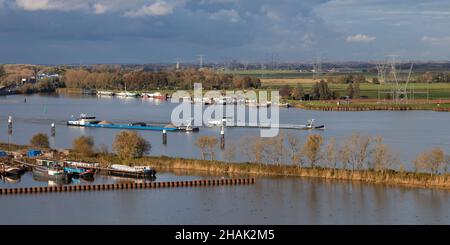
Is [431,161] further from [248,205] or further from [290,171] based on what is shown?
[248,205]

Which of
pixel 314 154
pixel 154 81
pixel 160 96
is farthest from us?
pixel 154 81

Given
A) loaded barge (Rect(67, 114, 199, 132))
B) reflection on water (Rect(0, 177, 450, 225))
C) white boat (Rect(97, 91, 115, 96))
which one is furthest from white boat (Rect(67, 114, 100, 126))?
white boat (Rect(97, 91, 115, 96))

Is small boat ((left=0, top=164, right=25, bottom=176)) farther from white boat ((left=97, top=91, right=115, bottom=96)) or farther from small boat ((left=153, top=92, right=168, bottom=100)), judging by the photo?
white boat ((left=97, top=91, right=115, bottom=96))

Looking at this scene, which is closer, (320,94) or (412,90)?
(320,94)

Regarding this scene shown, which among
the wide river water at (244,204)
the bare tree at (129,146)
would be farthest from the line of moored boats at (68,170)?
the bare tree at (129,146)

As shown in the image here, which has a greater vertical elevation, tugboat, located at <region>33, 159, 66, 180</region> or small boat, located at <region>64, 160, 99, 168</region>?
small boat, located at <region>64, 160, 99, 168</region>

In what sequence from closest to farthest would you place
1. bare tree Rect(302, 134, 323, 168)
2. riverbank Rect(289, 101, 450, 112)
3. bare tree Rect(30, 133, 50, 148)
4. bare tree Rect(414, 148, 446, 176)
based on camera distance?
bare tree Rect(414, 148, 446, 176) < bare tree Rect(302, 134, 323, 168) < bare tree Rect(30, 133, 50, 148) < riverbank Rect(289, 101, 450, 112)

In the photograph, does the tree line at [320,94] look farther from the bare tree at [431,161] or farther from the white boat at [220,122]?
the bare tree at [431,161]

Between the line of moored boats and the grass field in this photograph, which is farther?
the grass field

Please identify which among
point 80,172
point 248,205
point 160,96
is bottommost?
point 248,205

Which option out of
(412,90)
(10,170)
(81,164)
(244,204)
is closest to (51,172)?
(81,164)

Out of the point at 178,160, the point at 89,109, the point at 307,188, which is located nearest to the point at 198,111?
the point at 89,109
